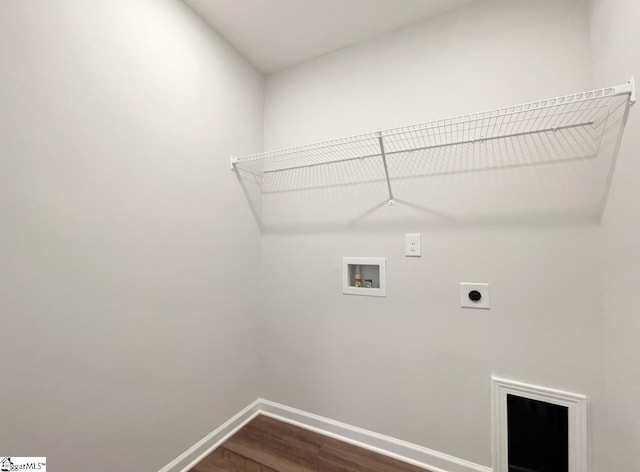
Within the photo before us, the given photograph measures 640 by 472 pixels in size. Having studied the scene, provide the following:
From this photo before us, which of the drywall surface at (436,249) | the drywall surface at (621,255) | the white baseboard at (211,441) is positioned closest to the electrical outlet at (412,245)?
the drywall surface at (436,249)

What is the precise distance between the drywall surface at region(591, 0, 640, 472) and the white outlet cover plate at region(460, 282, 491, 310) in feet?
1.45

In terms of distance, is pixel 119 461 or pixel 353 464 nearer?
pixel 119 461

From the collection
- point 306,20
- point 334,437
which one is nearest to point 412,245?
point 334,437

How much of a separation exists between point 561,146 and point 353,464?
1.99 m

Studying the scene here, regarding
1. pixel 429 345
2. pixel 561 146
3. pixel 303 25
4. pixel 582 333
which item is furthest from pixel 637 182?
pixel 303 25

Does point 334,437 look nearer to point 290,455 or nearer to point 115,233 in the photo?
point 290,455

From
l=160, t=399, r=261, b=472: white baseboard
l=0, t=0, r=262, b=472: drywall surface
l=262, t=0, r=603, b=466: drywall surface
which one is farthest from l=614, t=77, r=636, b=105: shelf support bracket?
l=160, t=399, r=261, b=472: white baseboard

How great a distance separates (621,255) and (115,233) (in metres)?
2.10

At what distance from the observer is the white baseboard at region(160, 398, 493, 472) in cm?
147

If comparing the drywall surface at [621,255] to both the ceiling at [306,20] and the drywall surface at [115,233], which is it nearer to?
the ceiling at [306,20]

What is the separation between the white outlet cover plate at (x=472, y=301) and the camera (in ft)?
4.63

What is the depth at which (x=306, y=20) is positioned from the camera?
5.30 ft

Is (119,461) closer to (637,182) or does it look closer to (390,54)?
(637,182)

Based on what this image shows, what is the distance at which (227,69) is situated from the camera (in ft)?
5.93
